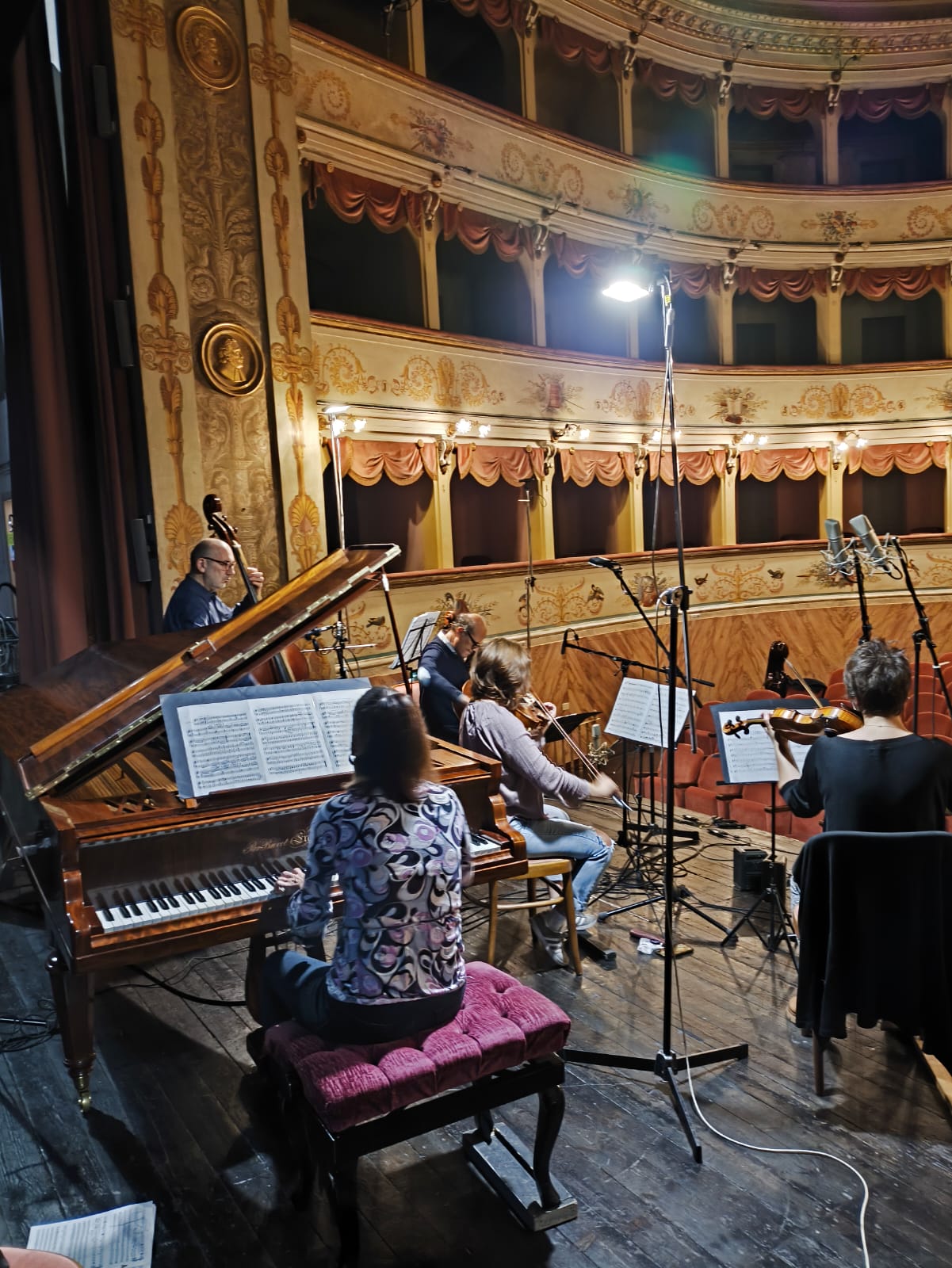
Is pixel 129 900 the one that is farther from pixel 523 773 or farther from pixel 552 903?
pixel 552 903

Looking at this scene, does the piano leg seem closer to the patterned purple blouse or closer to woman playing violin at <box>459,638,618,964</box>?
the patterned purple blouse

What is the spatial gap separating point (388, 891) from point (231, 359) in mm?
5318

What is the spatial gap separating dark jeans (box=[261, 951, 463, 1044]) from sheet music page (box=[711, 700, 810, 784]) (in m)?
2.26

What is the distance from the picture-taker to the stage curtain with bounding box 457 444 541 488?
964cm

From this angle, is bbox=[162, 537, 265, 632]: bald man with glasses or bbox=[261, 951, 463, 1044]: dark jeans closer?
bbox=[261, 951, 463, 1044]: dark jeans

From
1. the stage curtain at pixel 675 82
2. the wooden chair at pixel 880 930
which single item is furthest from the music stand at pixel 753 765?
the stage curtain at pixel 675 82

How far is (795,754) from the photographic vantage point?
3.81 m

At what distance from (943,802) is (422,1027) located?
1791 millimetres

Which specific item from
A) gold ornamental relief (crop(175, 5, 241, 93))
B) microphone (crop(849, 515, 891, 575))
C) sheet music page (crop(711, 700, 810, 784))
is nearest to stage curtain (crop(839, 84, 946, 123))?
microphone (crop(849, 515, 891, 575))

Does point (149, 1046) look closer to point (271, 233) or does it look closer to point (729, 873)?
point (729, 873)

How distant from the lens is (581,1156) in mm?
2652

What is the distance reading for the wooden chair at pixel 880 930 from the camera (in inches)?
103

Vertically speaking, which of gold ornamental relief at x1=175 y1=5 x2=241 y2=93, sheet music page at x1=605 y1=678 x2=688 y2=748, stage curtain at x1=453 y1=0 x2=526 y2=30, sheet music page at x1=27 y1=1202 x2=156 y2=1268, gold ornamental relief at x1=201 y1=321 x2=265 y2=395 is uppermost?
stage curtain at x1=453 y1=0 x2=526 y2=30

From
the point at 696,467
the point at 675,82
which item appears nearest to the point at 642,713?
the point at 696,467
